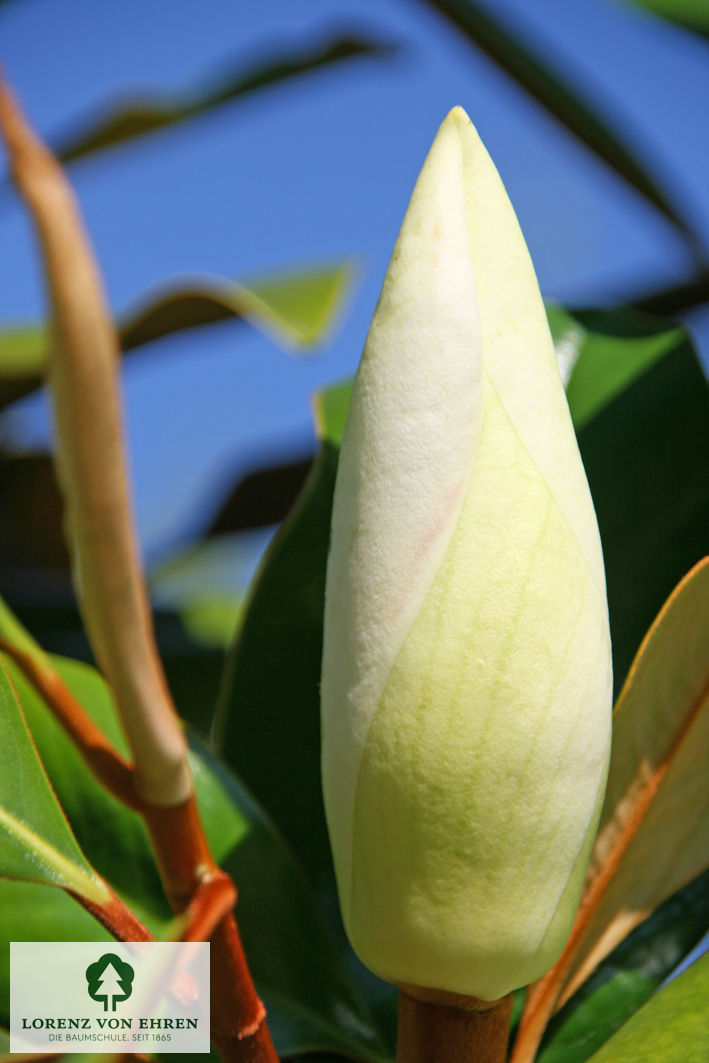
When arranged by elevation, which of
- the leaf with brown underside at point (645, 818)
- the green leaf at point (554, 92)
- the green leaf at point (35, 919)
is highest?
the green leaf at point (554, 92)

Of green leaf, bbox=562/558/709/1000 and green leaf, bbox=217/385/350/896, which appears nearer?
green leaf, bbox=562/558/709/1000

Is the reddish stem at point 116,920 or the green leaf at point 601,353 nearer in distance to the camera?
the reddish stem at point 116,920

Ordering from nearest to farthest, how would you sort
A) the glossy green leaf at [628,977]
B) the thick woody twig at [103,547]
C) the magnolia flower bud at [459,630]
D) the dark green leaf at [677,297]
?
1. the thick woody twig at [103,547]
2. the magnolia flower bud at [459,630]
3. the glossy green leaf at [628,977]
4. the dark green leaf at [677,297]

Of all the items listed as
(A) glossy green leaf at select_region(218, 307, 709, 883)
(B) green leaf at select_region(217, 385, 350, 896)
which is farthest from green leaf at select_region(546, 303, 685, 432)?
(B) green leaf at select_region(217, 385, 350, 896)

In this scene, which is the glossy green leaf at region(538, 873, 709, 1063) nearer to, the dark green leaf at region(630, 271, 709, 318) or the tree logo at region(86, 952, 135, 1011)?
the tree logo at region(86, 952, 135, 1011)

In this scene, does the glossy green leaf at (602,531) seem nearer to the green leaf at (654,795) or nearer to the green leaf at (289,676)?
the green leaf at (289,676)

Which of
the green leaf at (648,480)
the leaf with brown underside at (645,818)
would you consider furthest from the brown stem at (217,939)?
the green leaf at (648,480)
